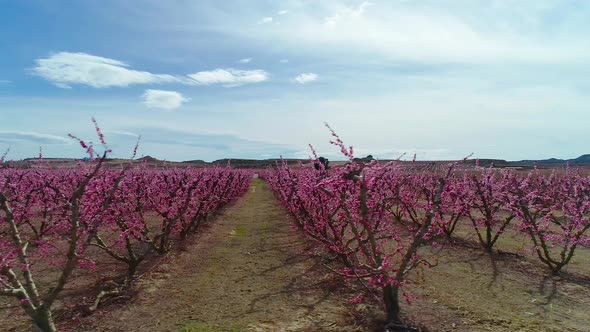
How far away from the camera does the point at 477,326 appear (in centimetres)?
612

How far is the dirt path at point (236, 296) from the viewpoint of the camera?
6.27m

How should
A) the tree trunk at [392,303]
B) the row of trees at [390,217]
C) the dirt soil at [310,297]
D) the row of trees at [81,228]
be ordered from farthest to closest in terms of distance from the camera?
the dirt soil at [310,297] → the tree trunk at [392,303] → the row of trees at [390,217] → the row of trees at [81,228]

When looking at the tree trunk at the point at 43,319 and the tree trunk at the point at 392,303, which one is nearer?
the tree trunk at the point at 43,319

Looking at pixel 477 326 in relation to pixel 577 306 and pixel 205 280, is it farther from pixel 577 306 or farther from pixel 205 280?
pixel 205 280

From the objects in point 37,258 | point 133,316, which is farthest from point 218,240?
point 133,316

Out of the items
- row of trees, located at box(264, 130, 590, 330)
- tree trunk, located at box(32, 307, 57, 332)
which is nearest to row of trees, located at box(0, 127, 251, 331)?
tree trunk, located at box(32, 307, 57, 332)

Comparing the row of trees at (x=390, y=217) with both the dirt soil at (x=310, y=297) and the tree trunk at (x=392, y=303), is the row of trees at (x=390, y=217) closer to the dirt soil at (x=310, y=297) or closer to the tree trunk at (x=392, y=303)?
the tree trunk at (x=392, y=303)

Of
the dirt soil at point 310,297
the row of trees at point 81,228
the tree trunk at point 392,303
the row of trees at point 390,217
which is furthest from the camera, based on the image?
the dirt soil at point 310,297

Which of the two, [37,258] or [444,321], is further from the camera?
[37,258]

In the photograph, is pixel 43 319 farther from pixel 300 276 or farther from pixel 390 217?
pixel 390 217

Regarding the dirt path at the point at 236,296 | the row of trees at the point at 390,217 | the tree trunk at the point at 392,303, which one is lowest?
the dirt path at the point at 236,296

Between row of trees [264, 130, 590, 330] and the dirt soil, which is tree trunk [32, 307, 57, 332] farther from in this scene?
row of trees [264, 130, 590, 330]

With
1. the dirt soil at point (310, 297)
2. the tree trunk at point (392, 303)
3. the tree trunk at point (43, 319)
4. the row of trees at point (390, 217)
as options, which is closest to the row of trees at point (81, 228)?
the tree trunk at point (43, 319)

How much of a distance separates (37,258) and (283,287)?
6669 mm
